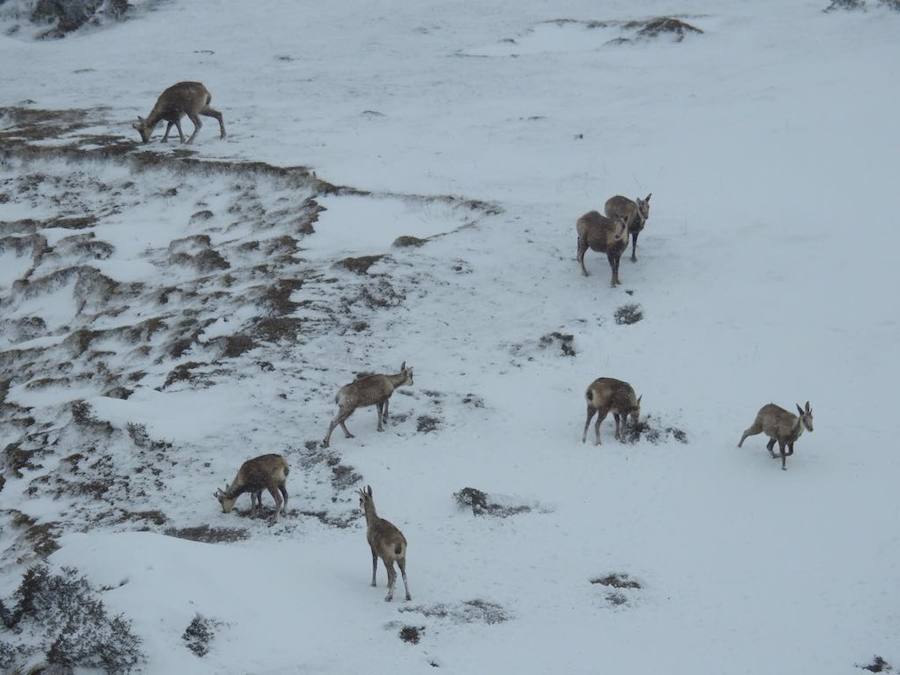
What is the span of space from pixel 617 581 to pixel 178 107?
Result: 2919 centimetres

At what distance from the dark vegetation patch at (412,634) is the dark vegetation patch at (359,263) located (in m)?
13.2

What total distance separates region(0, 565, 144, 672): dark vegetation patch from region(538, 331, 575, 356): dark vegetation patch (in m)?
12.3

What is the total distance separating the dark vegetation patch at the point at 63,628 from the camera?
10922mm

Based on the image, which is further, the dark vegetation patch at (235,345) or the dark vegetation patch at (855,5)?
the dark vegetation patch at (855,5)

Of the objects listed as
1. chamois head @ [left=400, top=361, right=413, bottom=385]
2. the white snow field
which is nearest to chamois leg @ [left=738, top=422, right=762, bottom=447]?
the white snow field

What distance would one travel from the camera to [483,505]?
1566 centimetres

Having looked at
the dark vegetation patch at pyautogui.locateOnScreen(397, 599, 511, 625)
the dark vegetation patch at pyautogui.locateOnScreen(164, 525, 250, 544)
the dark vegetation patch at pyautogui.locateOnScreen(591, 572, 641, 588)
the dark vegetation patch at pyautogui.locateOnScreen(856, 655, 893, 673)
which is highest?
the dark vegetation patch at pyautogui.locateOnScreen(164, 525, 250, 544)

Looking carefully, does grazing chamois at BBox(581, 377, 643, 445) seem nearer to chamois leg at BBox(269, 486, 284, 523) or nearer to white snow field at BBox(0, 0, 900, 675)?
white snow field at BBox(0, 0, 900, 675)

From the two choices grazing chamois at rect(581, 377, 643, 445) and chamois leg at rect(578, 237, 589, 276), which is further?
chamois leg at rect(578, 237, 589, 276)

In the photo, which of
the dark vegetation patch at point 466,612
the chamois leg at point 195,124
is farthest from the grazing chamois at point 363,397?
the chamois leg at point 195,124

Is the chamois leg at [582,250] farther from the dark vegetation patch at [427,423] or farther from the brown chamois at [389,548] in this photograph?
the brown chamois at [389,548]

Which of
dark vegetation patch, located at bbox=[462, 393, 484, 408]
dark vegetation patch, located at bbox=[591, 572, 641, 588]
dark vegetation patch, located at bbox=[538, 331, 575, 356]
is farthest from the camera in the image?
dark vegetation patch, located at bbox=[538, 331, 575, 356]

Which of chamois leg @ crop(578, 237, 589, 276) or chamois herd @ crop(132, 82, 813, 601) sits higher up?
chamois leg @ crop(578, 237, 589, 276)

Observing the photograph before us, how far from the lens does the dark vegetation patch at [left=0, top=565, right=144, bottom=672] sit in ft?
35.8
